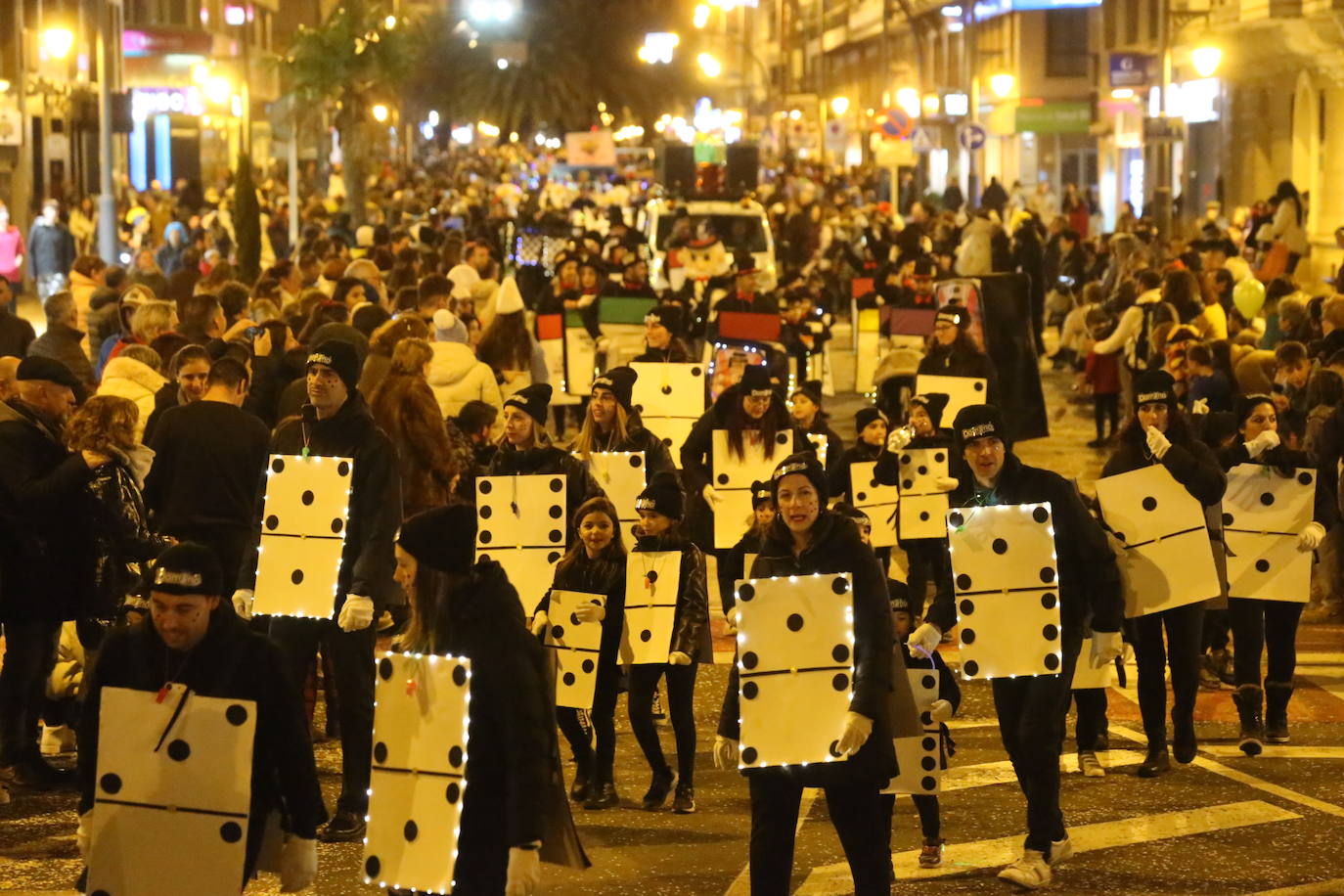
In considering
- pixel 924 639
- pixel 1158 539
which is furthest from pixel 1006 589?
pixel 1158 539

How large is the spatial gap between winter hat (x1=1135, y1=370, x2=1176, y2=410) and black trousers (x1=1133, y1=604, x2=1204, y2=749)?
3.06 feet

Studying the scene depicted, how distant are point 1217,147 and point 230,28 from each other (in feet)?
143

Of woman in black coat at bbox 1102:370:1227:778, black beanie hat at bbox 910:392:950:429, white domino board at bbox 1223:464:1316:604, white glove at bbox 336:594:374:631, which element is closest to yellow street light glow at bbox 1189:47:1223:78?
black beanie hat at bbox 910:392:950:429

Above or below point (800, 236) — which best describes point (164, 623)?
below

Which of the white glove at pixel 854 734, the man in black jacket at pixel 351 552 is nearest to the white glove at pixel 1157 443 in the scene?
the white glove at pixel 854 734

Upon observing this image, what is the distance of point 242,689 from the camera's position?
238 inches

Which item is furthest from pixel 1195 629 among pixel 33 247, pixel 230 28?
pixel 230 28

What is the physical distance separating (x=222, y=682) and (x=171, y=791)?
0.34m

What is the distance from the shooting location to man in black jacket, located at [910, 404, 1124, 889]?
8203 millimetres

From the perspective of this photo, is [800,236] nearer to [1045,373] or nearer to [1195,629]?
[1045,373]

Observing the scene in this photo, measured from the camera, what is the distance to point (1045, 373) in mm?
29109

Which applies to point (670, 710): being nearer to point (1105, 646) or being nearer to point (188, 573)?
point (1105, 646)

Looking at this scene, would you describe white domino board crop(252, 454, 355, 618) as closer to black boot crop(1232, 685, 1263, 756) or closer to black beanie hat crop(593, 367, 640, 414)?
black beanie hat crop(593, 367, 640, 414)

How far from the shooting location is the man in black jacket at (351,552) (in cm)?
860
